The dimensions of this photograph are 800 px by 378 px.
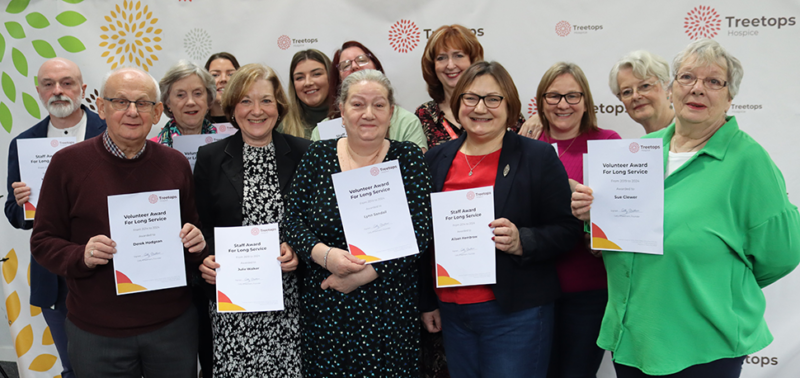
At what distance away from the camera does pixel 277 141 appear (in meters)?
2.32

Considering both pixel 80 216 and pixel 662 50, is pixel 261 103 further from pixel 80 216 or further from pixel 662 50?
pixel 662 50

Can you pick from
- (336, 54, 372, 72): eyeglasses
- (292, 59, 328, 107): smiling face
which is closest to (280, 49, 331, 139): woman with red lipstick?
(292, 59, 328, 107): smiling face

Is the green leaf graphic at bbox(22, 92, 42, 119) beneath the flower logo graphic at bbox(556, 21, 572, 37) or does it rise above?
beneath

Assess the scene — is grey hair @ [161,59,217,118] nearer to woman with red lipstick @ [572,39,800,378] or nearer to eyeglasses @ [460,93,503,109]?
eyeglasses @ [460,93,503,109]

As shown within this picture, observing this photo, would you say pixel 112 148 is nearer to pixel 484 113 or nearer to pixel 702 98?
pixel 484 113

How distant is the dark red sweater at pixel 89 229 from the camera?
2014mm

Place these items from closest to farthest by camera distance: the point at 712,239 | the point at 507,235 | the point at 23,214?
the point at 712,239, the point at 507,235, the point at 23,214

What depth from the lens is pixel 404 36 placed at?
141 inches

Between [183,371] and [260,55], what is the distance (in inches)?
97.7

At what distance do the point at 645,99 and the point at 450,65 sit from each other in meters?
1.10

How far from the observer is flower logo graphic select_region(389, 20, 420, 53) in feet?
11.7

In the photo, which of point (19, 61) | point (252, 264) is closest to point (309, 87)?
point (252, 264)

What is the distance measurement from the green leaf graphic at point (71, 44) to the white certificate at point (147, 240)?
269cm

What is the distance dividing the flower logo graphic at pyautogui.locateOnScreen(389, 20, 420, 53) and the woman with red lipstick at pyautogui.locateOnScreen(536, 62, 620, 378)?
4.28 ft
